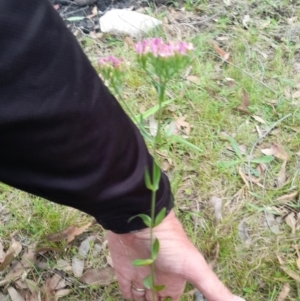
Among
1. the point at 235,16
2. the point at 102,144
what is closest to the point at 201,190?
the point at 102,144

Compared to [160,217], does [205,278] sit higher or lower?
lower

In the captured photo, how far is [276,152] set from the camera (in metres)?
1.55

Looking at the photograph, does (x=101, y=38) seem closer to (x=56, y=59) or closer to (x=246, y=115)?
(x=246, y=115)

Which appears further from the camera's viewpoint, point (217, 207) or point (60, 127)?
point (217, 207)

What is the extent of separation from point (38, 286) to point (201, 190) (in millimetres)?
530

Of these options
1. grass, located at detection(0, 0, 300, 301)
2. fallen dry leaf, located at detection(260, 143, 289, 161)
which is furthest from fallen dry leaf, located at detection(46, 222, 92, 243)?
fallen dry leaf, located at detection(260, 143, 289, 161)

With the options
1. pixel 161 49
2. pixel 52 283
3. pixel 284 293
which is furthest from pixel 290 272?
pixel 161 49

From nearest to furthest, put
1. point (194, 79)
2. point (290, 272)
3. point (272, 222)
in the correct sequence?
point (290, 272) → point (272, 222) → point (194, 79)

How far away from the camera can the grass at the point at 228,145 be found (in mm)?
Result: 1276

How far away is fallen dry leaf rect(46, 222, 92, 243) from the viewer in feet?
4.35

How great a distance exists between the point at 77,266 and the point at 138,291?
0.23m

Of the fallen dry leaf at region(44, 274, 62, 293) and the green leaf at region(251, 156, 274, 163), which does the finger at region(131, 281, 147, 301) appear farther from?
the green leaf at region(251, 156, 274, 163)

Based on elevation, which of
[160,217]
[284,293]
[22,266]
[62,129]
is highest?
[62,129]

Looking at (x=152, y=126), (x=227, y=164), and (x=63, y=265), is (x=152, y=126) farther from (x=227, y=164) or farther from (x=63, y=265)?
(x=63, y=265)
